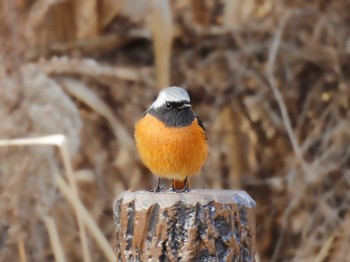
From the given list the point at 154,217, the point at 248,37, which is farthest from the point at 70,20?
the point at 154,217

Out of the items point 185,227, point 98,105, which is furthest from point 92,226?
point 185,227

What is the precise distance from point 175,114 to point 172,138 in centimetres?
8

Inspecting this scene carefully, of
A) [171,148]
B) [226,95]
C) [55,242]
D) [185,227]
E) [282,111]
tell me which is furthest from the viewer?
[226,95]

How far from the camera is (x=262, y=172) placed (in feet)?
17.5

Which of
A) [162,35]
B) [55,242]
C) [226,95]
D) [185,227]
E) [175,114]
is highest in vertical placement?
[162,35]

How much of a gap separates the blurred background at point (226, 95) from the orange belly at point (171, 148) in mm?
2224

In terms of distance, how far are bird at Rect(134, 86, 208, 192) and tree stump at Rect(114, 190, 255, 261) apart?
1.70 feet

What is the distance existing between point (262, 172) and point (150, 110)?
257 cm

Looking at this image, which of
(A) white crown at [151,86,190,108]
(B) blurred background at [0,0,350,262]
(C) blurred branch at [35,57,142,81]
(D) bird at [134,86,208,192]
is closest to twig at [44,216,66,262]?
(B) blurred background at [0,0,350,262]

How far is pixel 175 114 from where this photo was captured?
276 cm

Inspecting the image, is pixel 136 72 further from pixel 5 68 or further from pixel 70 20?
pixel 5 68

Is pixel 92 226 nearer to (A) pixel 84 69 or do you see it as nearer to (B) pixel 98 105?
(B) pixel 98 105

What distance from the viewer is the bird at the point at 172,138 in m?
2.73

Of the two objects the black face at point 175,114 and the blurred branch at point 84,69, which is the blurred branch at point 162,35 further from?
the black face at point 175,114
